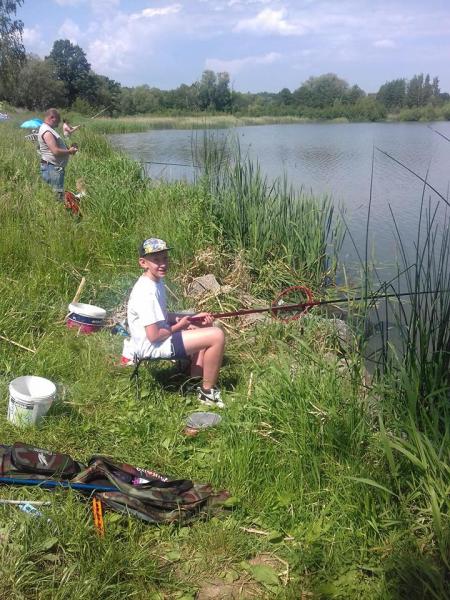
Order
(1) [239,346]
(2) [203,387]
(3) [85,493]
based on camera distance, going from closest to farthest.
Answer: (3) [85,493] < (2) [203,387] < (1) [239,346]

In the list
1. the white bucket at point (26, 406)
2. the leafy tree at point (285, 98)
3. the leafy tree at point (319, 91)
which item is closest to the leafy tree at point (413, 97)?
the leafy tree at point (319, 91)

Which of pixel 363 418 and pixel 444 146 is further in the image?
pixel 444 146

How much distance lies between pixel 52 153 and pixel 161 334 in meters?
4.35

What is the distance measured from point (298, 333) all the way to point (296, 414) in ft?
4.85

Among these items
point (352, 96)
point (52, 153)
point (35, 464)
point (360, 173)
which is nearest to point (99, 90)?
point (352, 96)

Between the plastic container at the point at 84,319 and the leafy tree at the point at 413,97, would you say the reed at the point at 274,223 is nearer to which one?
the plastic container at the point at 84,319

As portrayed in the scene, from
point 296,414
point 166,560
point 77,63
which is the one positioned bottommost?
point 166,560

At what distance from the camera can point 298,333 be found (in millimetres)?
3986

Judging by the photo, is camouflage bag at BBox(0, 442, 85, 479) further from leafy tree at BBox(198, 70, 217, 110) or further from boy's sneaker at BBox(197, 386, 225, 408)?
leafy tree at BBox(198, 70, 217, 110)

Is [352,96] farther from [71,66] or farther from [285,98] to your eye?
[71,66]

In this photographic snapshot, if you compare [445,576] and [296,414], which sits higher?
[296,414]

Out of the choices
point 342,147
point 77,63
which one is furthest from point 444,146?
point 77,63

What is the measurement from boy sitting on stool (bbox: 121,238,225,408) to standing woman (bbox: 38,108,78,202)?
3.80 meters

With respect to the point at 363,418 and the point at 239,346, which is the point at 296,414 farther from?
the point at 239,346
